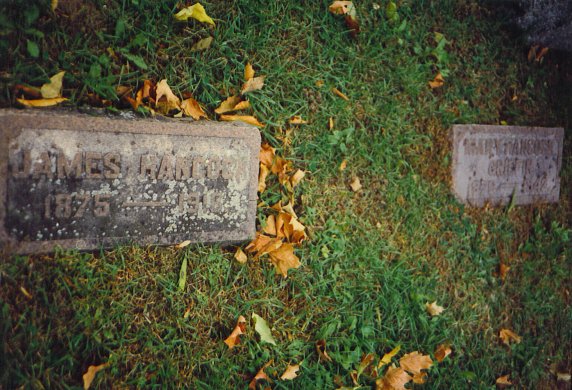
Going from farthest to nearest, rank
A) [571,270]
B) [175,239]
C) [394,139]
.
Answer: [571,270] < [394,139] < [175,239]

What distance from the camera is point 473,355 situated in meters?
2.87

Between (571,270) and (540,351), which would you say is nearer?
(540,351)

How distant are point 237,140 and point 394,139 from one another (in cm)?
103

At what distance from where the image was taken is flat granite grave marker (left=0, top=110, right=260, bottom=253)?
180 centimetres

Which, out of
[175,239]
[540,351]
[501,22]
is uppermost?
[501,22]

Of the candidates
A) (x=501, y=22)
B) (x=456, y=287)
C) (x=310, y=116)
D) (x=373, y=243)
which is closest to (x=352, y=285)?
(x=373, y=243)

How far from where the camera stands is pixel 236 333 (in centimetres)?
224

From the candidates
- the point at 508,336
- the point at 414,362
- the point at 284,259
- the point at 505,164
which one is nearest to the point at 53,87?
the point at 284,259

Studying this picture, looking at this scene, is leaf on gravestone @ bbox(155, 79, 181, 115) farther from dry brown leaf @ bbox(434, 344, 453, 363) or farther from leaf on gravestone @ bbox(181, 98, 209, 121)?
dry brown leaf @ bbox(434, 344, 453, 363)

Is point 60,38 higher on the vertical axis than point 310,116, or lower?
higher

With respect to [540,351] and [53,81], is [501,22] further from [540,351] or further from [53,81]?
[53,81]

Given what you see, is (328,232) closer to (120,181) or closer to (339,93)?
(339,93)

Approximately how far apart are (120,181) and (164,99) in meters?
0.44

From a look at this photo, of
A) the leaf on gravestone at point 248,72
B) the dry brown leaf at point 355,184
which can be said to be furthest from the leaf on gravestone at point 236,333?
the leaf on gravestone at point 248,72
